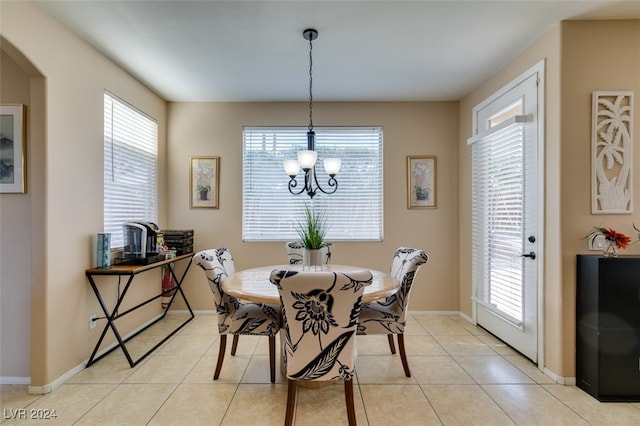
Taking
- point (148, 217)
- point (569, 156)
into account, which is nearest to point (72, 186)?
point (148, 217)

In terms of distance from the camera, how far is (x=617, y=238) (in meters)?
2.11

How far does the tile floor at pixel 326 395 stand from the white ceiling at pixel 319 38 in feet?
8.83

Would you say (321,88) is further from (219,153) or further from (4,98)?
(4,98)

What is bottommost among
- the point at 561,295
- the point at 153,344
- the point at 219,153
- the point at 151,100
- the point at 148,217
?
the point at 153,344

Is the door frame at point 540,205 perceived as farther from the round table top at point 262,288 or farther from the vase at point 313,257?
the vase at point 313,257

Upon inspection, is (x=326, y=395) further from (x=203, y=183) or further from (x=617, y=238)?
(x=203, y=183)

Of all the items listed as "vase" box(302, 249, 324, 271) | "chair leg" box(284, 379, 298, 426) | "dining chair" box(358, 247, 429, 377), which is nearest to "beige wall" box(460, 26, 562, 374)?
"dining chair" box(358, 247, 429, 377)

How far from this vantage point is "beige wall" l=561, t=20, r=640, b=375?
229 centimetres

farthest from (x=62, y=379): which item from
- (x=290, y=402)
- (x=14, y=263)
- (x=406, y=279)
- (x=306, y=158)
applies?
(x=406, y=279)

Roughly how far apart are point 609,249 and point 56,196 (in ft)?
13.4

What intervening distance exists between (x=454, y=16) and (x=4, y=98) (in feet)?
10.9

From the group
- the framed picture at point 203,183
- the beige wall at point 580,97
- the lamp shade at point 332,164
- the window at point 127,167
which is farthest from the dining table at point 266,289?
the framed picture at point 203,183

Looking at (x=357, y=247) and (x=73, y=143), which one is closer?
(x=73, y=143)

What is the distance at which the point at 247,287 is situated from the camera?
6.86ft
